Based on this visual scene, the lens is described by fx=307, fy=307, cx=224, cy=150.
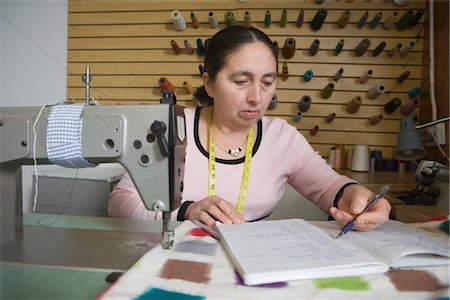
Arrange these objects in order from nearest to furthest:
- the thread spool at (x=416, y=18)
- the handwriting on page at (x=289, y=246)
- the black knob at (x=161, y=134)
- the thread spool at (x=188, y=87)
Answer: the handwriting on page at (x=289, y=246), the black knob at (x=161, y=134), the thread spool at (x=416, y=18), the thread spool at (x=188, y=87)

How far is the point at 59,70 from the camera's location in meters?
2.47

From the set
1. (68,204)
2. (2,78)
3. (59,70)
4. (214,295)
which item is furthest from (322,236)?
(2,78)

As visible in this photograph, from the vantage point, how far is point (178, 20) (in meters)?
2.20

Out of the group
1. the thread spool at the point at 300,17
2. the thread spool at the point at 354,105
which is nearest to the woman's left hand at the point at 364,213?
the thread spool at the point at 354,105

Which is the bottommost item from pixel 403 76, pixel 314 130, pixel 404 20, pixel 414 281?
pixel 414 281

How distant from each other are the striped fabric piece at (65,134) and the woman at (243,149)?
1.04ft

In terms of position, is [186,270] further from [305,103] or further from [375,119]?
[375,119]

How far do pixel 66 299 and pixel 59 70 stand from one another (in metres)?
2.49

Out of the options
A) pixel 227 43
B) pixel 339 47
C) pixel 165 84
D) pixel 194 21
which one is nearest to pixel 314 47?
pixel 339 47

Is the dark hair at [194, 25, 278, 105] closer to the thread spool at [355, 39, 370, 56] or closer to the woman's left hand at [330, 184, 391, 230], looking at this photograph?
the woman's left hand at [330, 184, 391, 230]

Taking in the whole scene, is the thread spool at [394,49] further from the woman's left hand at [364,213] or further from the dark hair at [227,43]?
the woman's left hand at [364,213]

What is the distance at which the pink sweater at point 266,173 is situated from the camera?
3.60 feet

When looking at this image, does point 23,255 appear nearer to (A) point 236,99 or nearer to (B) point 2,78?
(A) point 236,99

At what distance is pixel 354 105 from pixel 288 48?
0.61 m
